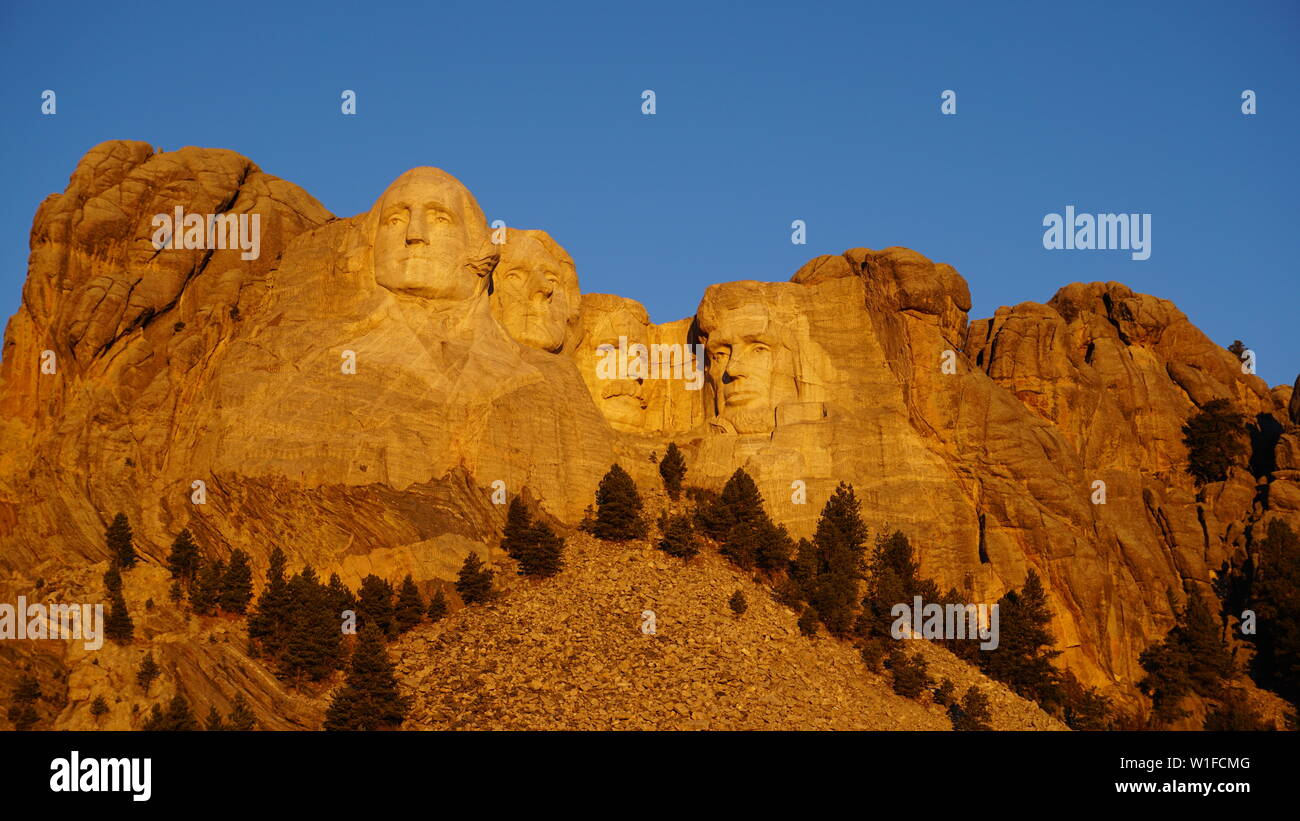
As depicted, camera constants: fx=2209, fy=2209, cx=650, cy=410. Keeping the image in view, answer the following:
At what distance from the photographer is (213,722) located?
5344 centimetres

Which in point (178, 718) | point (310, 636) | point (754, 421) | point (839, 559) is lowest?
point (178, 718)

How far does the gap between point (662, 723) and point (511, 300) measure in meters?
21.1

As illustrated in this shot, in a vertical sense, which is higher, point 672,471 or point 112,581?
point 672,471

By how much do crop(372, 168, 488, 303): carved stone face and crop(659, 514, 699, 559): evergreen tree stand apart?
965cm

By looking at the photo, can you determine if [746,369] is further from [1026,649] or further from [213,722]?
[213,722]

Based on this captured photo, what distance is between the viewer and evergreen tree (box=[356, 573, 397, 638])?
59.3 meters

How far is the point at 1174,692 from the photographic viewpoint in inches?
2660

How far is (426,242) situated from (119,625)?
16.2 m

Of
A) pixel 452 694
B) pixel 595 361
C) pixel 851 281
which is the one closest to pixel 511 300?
pixel 595 361

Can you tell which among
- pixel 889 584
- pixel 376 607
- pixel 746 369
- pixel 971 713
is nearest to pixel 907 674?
pixel 971 713

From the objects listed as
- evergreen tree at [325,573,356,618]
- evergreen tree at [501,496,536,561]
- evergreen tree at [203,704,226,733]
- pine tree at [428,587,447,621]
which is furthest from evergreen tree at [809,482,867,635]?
evergreen tree at [203,704,226,733]

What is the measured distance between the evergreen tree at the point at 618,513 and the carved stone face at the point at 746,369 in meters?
7.27

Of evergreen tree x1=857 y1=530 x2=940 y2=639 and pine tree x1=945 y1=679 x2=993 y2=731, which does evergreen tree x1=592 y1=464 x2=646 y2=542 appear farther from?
pine tree x1=945 y1=679 x2=993 y2=731

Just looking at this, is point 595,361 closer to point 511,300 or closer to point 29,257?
point 511,300
